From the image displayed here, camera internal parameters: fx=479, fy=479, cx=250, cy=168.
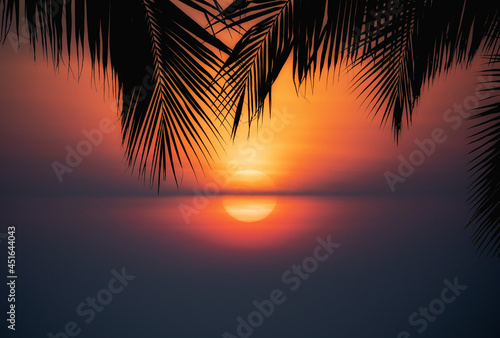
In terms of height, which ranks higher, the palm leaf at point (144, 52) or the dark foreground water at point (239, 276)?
Answer: the dark foreground water at point (239, 276)

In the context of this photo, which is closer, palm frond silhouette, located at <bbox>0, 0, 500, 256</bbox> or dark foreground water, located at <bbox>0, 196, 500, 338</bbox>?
palm frond silhouette, located at <bbox>0, 0, 500, 256</bbox>

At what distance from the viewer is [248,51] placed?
6.99ft

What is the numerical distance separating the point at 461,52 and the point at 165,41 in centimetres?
159

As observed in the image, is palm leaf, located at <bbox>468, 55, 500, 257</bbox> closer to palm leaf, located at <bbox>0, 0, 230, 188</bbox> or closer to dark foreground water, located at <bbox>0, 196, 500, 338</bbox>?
palm leaf, located at <bbox>0, 0, 230, 188</bbox>

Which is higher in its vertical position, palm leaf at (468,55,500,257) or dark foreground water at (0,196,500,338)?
dark foreground water at (0,196,500,338)

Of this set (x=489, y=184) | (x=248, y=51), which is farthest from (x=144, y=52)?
(x=489, y=184)

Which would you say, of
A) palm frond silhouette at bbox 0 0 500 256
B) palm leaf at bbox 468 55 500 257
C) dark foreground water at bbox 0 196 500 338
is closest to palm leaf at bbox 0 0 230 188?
palm frond silhouette at bbox 0 0 500 256

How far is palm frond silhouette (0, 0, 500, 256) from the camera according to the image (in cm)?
185

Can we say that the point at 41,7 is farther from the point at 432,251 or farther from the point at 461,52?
the point at 432,251

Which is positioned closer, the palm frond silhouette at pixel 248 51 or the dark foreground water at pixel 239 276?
the palm frond silhouette at pixel 248 51

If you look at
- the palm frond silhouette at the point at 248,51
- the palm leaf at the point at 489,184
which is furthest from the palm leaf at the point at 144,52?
the palm leaf at the point at 489,184

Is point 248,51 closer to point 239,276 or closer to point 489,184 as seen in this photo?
point 489,184

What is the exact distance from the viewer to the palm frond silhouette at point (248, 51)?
1848 mm

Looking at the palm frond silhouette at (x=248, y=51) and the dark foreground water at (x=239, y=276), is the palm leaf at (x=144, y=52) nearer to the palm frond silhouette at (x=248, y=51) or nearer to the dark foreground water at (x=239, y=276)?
the palm frond silhouette at (x=248, y=51)
